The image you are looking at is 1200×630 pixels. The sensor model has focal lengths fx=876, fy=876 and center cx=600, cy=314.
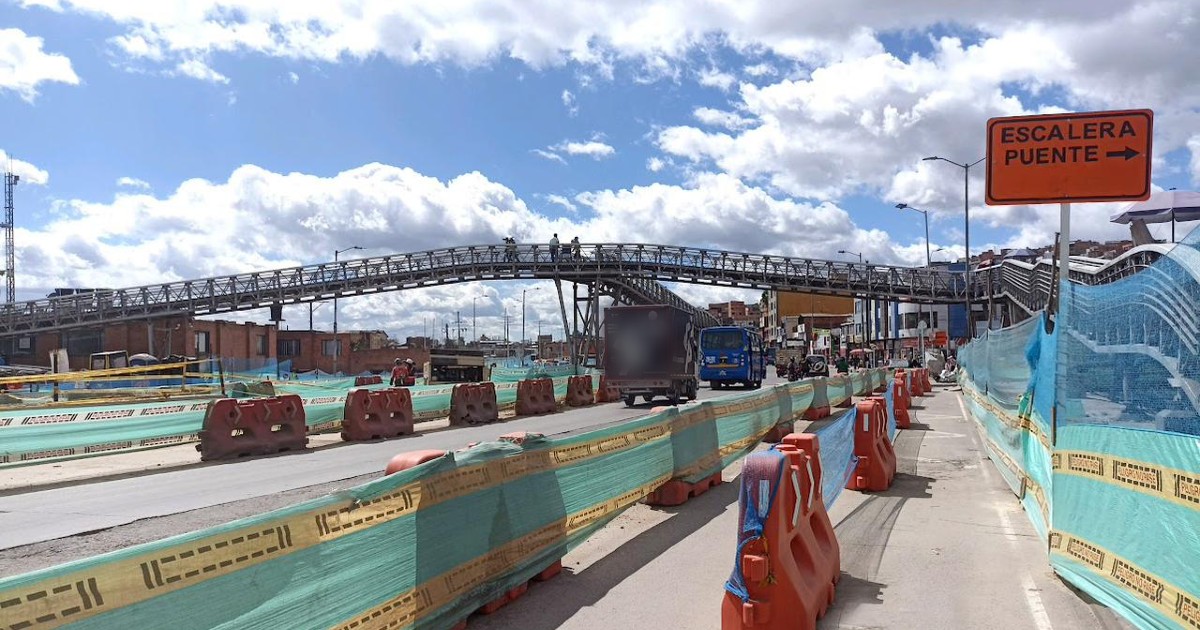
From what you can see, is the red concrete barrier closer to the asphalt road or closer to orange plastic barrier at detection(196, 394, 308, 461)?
orange plastic barrier at detection(196, 394, 308, 461)

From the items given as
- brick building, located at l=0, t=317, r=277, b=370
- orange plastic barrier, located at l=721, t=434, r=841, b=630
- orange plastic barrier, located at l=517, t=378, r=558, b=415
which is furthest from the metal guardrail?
orange plastic barrier, located at l=721, t=434, r=841, b=630

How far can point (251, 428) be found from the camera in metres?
16.4

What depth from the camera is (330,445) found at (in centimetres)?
1802

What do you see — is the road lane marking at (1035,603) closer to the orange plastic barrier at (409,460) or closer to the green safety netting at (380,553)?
the green safety netting at (380,553)

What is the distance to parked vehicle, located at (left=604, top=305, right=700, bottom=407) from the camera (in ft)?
96.5

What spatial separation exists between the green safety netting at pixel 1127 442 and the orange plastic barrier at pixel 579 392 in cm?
2222

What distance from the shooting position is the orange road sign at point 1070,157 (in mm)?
8336

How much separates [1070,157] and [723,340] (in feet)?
108

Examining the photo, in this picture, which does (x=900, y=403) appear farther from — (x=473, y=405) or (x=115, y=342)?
(x=115, y=342)

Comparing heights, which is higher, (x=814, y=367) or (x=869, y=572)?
(x=869, y=572)

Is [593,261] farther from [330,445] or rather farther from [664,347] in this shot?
[330,445]

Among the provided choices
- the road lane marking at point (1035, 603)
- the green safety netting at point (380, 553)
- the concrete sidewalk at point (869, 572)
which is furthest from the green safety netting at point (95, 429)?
the road lane marking at point (1035, 603)

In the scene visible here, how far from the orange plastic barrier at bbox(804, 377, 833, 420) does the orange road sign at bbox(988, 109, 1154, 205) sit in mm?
12220

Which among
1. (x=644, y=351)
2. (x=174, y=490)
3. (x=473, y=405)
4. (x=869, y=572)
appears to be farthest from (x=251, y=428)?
(x=644, y=351)
